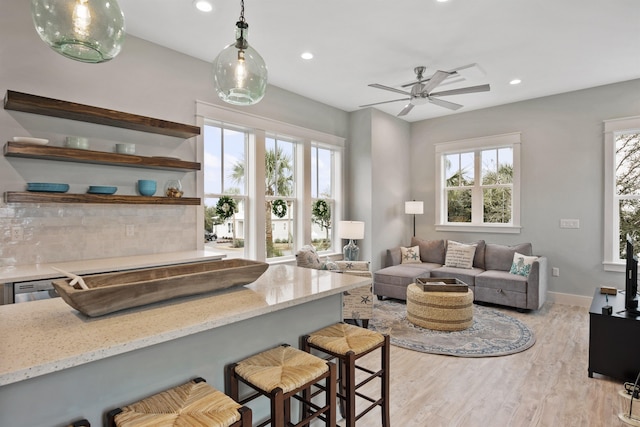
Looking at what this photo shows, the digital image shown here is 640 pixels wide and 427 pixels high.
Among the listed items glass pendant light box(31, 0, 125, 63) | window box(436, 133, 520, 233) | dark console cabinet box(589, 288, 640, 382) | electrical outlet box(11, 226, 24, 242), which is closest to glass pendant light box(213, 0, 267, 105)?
glass pendant light box(31, 0, 125, 63)

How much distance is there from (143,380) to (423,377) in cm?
227

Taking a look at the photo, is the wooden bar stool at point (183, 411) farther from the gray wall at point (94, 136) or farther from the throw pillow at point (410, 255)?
the throw pillow at point (410, 255)

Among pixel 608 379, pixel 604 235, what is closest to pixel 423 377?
pixel 608 379

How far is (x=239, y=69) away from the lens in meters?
1.83

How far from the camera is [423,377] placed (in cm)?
286

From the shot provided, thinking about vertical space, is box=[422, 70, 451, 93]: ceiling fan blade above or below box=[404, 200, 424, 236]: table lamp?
above

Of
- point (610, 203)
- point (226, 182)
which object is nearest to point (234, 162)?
point (226, 182)

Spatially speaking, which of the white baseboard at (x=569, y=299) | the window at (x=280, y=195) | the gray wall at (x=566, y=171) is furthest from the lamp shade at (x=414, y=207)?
the white baseboard at (x=569, y=299)

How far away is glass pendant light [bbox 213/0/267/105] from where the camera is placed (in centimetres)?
183

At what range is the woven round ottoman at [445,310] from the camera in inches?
148

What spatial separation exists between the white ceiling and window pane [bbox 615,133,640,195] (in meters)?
0.79

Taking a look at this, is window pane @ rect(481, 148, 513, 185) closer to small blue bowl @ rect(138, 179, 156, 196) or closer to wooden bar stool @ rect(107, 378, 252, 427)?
small blue bowl @ rect(138, 179, 156, 196)

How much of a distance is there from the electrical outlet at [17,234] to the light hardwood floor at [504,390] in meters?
2.86

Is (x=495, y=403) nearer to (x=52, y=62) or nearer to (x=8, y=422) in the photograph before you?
(x=8, y=422)
